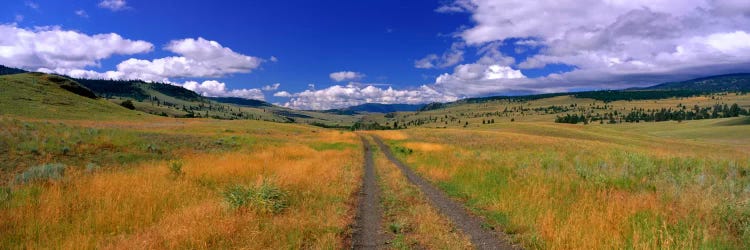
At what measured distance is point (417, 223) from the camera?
28.3 feet

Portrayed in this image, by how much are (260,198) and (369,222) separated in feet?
9.69

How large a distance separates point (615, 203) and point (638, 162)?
30.3 ft

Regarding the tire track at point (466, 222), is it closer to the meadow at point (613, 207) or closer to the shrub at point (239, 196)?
the meadow at point (613, 207)

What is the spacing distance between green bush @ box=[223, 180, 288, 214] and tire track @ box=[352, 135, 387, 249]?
222cm

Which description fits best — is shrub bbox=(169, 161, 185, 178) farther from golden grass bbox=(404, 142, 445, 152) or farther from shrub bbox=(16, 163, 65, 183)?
golden grass bbox=(404, 142, 445, 152)

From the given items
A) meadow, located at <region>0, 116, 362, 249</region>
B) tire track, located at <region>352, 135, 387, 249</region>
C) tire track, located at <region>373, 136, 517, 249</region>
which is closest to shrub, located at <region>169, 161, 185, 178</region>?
meadow, located at <region>0, 116, 362, 249</region>

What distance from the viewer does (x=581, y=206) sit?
29.0 feet

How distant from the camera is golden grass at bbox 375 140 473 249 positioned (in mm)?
7133

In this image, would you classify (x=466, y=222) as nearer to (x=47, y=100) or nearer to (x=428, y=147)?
(x=428, y=147)

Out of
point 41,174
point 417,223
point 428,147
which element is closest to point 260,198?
point 417,223

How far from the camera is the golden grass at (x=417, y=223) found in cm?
713

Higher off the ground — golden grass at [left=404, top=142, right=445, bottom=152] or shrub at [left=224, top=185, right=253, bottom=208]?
shrub at [left=224, top=185, right=253, bottom=208]

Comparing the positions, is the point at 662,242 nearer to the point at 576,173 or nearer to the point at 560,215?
the point at 560,215

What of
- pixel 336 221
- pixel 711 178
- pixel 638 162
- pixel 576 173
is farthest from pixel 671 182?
pixel 336 221
